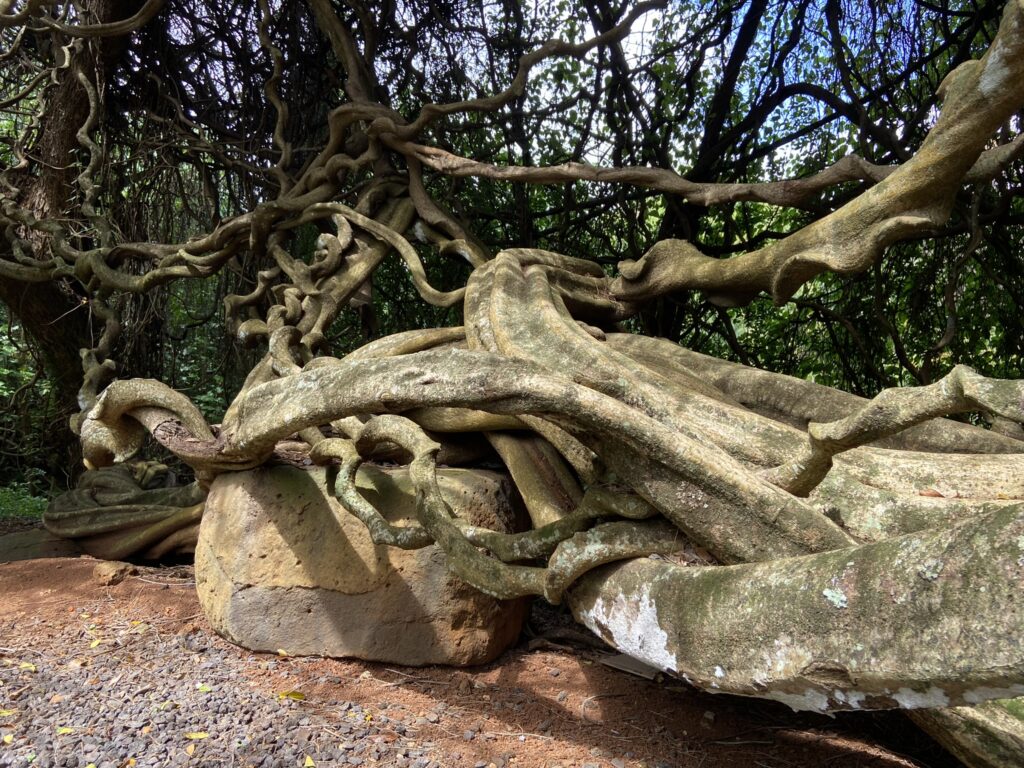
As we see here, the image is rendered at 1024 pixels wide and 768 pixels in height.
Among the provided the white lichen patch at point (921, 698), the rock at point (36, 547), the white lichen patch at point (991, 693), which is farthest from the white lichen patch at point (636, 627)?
the rock at point (36, 547)

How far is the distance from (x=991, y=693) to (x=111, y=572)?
346 cm

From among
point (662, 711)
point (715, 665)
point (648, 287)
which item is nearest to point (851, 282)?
point (648, 287)

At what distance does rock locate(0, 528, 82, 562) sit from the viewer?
13.0 ft

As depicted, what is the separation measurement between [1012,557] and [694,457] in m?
0.86

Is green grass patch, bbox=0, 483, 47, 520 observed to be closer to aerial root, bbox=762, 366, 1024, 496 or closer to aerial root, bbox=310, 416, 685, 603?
aerial root, bbox=310, 416, 685, 603

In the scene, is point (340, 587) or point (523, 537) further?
point (340, 587)

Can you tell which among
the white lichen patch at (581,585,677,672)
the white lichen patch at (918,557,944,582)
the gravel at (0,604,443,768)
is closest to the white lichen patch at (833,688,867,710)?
the white lichen patch at (918,557,944,582)

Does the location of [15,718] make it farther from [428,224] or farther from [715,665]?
[428,224]

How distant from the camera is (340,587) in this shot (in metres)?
2.89

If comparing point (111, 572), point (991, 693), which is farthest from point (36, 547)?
point (991, 693)

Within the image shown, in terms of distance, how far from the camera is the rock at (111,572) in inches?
137

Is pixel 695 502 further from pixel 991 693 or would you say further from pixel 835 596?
pixel 991 693

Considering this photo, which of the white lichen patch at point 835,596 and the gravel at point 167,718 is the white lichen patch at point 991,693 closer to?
the white lichen patch at point 835,596

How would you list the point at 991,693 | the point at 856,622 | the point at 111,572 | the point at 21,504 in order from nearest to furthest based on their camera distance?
the point at 991,693 < the point at 856,622 < the point at 111,572 < the point at 21,504
